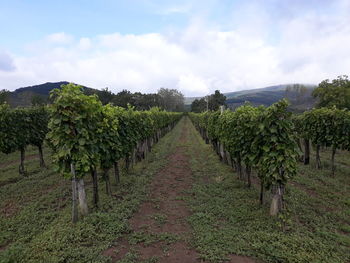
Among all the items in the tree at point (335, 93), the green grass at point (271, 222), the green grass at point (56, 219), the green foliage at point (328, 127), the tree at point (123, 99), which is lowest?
the green grass at point (271, 222)

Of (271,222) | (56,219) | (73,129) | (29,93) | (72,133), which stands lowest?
(271,222)

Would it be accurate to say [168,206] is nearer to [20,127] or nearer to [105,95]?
[20,127]

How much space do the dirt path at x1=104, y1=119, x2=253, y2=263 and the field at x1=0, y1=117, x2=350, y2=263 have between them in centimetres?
3

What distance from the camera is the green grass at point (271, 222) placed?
5406mm

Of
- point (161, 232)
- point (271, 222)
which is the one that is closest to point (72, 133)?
point (161, 232)

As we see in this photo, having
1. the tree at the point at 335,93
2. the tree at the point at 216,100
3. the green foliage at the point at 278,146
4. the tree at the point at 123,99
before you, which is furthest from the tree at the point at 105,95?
the green foliage at the point at 278,146

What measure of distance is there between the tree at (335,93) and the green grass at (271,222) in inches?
1302

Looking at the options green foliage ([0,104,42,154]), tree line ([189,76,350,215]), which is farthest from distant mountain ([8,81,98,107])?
tree line ([189,76,350,215])

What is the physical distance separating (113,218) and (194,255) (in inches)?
117

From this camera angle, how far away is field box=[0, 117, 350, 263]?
534cm

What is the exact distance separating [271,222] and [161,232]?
345 centimetres

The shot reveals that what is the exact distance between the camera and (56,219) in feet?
24.3

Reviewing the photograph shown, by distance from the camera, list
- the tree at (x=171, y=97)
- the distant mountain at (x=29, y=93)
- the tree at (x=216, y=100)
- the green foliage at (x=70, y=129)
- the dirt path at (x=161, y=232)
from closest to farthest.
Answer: the dirt path at (x=161, y=232) < the green foliage at (x=70, y=129) < the distant mountain at (x=29, y=93) < the tree at (x=216, y=100) < the tree at (x=171, y=97)

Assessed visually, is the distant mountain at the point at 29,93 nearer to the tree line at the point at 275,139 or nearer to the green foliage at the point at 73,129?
the tree line at the point at 275,139
